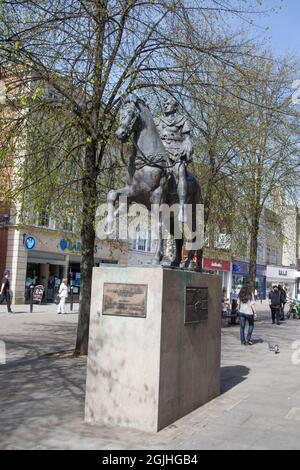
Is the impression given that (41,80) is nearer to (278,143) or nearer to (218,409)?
(218,409)

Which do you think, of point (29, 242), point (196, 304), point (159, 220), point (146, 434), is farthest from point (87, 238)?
point (29, 242)

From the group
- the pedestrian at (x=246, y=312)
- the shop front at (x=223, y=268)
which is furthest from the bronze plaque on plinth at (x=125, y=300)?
the shop front at (x=223, y=268)

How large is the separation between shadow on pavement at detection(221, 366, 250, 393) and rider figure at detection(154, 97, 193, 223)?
134 inches

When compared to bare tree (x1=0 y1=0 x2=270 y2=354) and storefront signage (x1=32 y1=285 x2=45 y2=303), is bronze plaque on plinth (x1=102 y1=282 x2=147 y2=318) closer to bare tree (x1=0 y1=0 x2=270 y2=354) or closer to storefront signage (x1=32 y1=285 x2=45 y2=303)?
bare tree (x1=0 y1=0 x2=270 y2=354)

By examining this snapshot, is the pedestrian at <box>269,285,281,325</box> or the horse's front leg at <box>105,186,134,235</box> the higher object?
the horse's front leg at <box>105,186,134,235</box>

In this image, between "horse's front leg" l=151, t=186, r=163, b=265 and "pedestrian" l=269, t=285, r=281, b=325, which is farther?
"pedestrian" l=269, t=285, r=281, b=325

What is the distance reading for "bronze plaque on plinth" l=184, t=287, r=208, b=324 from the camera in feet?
22.1

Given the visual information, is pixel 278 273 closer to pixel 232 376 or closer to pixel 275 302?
pixel 275 302

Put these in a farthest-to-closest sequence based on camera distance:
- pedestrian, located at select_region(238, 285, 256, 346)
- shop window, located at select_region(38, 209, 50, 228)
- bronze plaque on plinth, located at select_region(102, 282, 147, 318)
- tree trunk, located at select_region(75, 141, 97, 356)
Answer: pedestrian, located at select_region(238, 285, 256, 346)
shop window, located at select_region(38, 209, 50, 228)
tree trunk, located at select_region(75, 141, 97, 356)
bronze plaque on plinth, located at select_region(102, 282, 147, 318)

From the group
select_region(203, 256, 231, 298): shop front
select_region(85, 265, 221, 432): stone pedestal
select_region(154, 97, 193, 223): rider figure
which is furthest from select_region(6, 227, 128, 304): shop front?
select_region(85, 265, 221, 432): stone pedestal

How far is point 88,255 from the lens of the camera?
473 inches

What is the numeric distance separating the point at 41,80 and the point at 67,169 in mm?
2127

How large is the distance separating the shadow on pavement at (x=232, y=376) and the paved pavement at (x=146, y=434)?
0.07 ft
